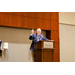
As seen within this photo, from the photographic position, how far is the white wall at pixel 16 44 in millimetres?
4117

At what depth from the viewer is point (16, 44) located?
4277mm

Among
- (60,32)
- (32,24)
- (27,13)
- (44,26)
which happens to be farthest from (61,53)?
(27,13)

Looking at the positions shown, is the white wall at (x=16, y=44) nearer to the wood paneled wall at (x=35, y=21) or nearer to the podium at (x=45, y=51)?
the wood paneled wall at (x=35, y=21)

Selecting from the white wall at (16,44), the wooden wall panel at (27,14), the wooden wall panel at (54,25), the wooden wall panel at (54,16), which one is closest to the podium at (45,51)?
the white wall at (16,44)

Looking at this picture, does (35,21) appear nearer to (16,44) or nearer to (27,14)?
(27,14)

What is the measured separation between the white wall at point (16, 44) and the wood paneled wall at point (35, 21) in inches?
8.1

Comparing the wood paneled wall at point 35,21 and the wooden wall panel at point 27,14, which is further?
the wooden wall panel at point 27,14

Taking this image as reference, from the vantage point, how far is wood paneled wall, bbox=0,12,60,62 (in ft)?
13.7

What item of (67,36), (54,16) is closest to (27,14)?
(54,16)

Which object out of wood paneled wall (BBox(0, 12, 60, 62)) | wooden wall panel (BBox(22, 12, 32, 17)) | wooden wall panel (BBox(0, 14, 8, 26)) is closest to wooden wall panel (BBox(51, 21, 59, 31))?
wood paneled wall (BBox(0, 12, 60, 62))

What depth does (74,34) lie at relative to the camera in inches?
210

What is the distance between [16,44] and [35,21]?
1.04 metres

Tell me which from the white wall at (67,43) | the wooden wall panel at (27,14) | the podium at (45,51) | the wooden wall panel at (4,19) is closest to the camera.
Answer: the podium at (45,51)
